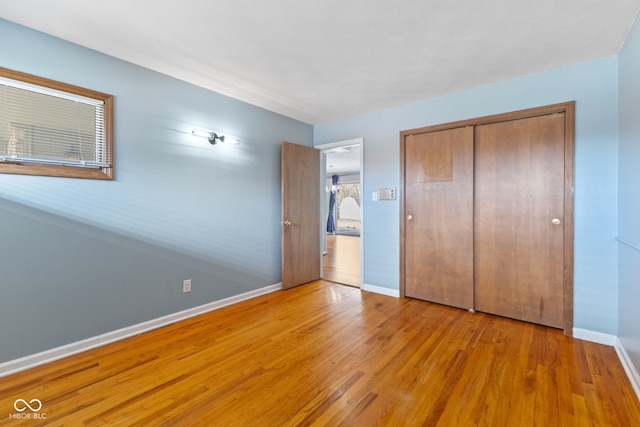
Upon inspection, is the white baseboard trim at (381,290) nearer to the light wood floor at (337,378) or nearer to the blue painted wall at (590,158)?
the light wood floor at (337,378)

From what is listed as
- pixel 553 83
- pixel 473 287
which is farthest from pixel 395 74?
pixel 473 287

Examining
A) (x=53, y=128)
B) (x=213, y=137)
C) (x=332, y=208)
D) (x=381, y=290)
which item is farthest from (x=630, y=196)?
(x=332, y=208)

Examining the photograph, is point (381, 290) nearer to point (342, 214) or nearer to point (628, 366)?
point (628, 366)

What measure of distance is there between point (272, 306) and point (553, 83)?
3582 millimetres

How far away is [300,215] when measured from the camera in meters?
4.05

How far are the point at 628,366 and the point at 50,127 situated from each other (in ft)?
14.7

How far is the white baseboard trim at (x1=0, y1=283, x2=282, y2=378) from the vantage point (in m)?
1.96

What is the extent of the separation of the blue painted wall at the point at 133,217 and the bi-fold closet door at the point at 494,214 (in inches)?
77.1

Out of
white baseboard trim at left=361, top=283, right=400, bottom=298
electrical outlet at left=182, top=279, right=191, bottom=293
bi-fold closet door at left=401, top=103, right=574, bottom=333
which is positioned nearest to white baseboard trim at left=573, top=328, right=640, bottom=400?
bi-fold closet door at left=401, top=103, right=574, bottom=333

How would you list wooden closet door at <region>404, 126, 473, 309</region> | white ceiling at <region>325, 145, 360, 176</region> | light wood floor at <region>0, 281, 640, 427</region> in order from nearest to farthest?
1. light wood floor at <region>0, 281, 640, 427</region>
2. wooden closet door at <region>404, 126, 473, 309</region>
3. white ceiling at <region>325, 145, 360, 176</region>

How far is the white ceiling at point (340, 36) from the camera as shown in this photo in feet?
5.90

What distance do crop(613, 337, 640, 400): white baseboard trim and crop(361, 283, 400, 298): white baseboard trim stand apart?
6.28 feet

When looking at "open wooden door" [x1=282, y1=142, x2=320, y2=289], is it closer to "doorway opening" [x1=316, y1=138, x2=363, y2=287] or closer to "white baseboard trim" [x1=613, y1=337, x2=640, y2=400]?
"doorway opening" [x1=316, y1=138, x2=363, y2=287]

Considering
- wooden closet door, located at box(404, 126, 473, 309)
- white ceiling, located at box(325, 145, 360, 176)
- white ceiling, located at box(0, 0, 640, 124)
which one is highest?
white ceiling, located at box(325, 145, 360, 176)
